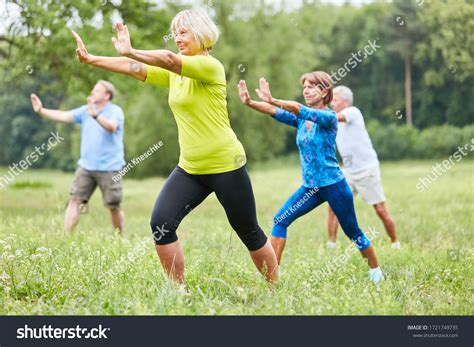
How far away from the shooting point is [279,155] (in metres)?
38.4

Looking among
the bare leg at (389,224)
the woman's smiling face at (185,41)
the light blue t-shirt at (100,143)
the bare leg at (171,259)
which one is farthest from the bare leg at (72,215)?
the woman's smiling face at (185,41)

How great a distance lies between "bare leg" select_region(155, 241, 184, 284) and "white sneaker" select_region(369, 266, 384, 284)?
68.8 inches

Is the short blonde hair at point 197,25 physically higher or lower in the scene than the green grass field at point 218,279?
higher

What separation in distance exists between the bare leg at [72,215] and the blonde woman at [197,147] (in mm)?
3597

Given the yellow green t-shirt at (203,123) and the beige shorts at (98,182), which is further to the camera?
the beige shorts at (98,182)

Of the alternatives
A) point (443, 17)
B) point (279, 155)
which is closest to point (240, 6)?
point (279, 155)

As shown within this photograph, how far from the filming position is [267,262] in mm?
4906

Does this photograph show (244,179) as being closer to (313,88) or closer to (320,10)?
(313,88)

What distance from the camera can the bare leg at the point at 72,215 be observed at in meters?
7.96

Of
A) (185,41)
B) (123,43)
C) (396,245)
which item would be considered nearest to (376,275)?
(396,245)

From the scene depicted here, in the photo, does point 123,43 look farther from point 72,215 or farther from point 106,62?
point 72,215

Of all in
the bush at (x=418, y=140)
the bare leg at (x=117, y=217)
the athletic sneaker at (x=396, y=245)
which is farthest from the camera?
the bush at (x=418, y=140)

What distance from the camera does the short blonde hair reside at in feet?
14.3

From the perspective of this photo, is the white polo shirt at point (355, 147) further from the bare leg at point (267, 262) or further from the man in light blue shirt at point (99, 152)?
the bare leg at point (267, 262)
